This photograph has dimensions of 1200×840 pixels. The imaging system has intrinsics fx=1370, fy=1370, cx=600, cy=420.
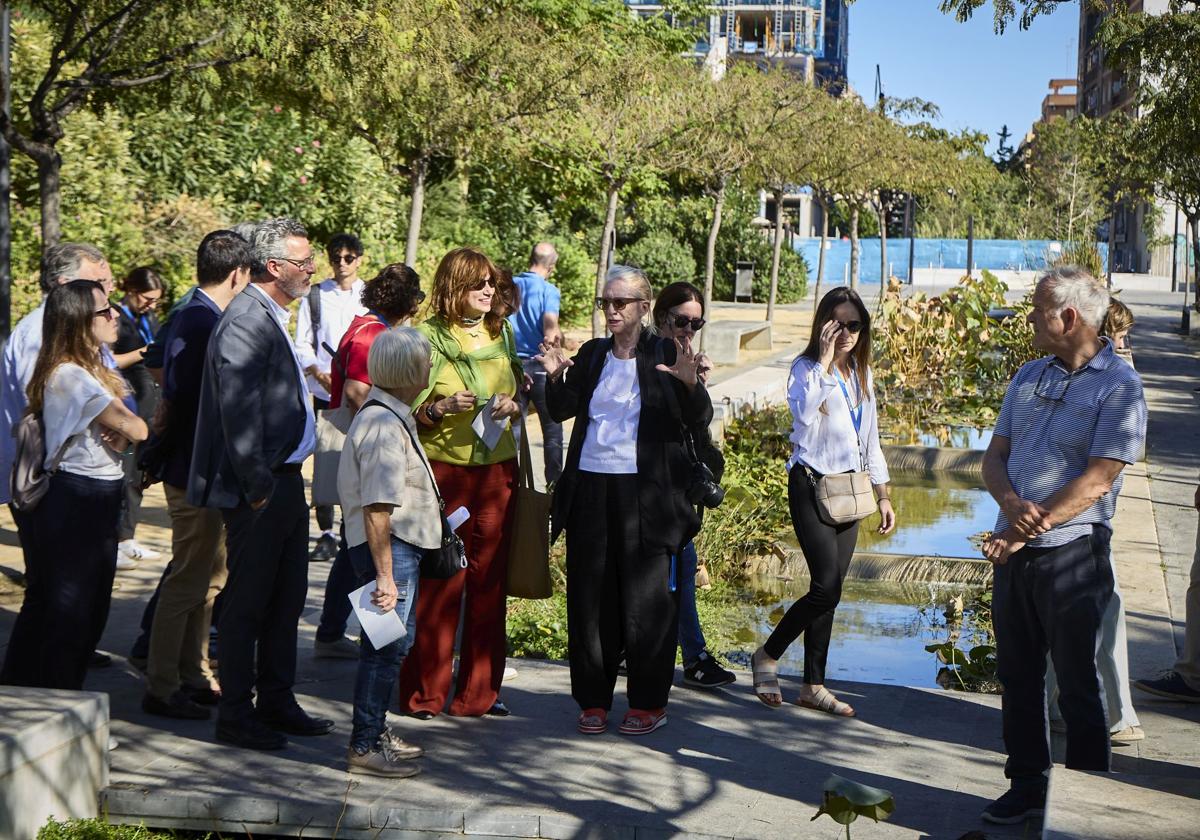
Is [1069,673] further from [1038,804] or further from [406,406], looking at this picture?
[406,406]

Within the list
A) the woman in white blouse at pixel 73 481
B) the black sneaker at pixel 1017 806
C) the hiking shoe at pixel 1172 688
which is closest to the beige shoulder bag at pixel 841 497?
the black sneaker at pixel 1017 806

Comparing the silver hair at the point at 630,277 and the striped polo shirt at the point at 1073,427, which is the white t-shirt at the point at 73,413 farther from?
the striped polo shirt at the point at 1073,427

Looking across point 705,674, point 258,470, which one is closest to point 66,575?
point 258,470

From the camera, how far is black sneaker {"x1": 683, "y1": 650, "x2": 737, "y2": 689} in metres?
5.92

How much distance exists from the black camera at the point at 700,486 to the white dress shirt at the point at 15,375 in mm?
2601

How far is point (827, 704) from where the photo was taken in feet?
18.3

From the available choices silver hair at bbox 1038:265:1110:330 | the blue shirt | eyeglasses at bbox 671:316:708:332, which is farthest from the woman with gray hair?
the blue shirt

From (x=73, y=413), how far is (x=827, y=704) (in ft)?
10.2

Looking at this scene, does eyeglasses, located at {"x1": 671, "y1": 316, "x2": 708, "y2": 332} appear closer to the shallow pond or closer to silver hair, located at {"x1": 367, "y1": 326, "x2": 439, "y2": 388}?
silver hair, located at {"x1": 367, "y1": 326, "x2": 439, "y2": 388}

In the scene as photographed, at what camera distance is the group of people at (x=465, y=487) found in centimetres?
431

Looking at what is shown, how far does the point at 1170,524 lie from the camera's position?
9961 mm

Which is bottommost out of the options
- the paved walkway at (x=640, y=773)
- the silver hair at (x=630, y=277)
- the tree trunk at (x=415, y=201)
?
the paved walkway at (x=640, y=773)

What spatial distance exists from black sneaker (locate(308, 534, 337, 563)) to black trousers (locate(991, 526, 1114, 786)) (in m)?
4.66

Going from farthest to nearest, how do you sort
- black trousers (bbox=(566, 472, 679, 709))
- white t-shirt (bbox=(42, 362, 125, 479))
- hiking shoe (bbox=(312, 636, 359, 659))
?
1. hiking shoe (bbox=(312, 636, 359, 659))
2. black trousers (bbox=(566, 472, 679, 709))
3. white t-shirt (bbox=(42, 362, 125, 479))
